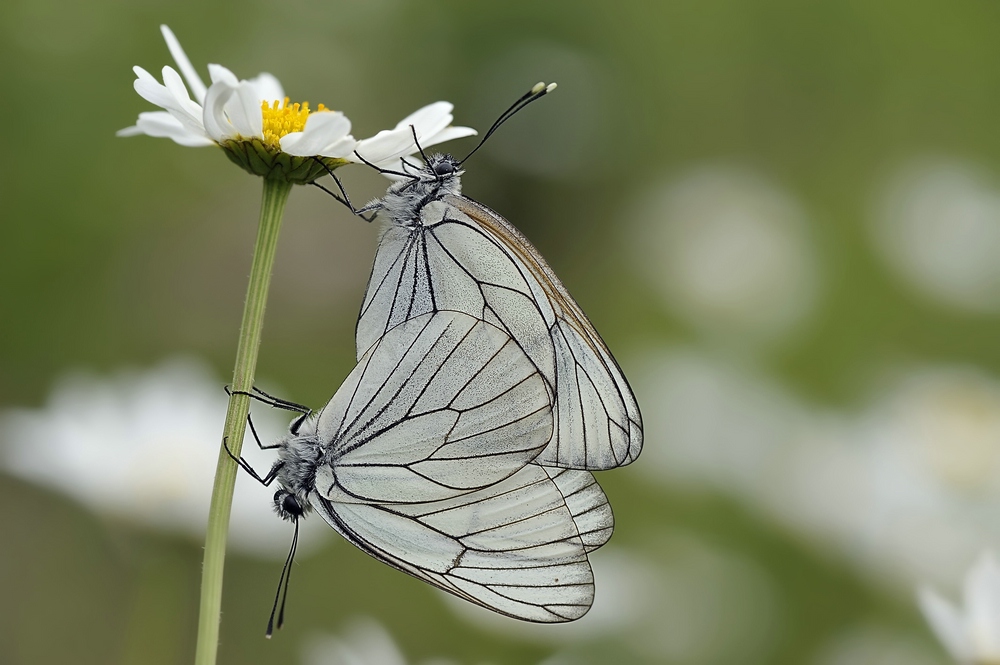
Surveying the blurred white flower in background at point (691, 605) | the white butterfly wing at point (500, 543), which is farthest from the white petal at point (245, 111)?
the blurred white flower in background at point (691, 605)

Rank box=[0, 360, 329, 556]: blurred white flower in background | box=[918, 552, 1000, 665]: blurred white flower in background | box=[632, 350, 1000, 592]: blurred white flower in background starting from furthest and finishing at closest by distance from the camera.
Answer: box=[632, 350, 1000, 592]: blurred white flower in background
box=[0, 360, 329, 556]: blurred white flower in background
box=[918, 552, 1000, 665]: blurred white flower in background

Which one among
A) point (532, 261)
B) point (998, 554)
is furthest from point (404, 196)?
point (998, 554)

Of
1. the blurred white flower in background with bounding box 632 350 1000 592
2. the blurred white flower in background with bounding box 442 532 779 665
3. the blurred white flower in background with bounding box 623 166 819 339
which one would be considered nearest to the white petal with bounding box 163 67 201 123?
the blurred white flower in background with bounding box 442 532 779 665

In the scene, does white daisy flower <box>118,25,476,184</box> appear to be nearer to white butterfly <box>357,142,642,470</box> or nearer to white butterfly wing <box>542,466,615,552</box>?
white butterfly <box>357,142,642,470</box>

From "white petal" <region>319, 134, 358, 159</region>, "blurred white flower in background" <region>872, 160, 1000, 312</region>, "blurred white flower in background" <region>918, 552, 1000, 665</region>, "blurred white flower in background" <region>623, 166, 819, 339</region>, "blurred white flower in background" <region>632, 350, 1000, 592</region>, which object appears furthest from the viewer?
"blurred white flower in background" <region>623, 166, 819, 339</region>

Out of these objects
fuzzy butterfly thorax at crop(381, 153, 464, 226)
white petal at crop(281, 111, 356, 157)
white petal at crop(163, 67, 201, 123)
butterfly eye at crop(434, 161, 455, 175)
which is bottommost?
white petal at crop(281, 111, 356, 157)

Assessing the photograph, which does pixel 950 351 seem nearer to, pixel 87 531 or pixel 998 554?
pixel 998 554
